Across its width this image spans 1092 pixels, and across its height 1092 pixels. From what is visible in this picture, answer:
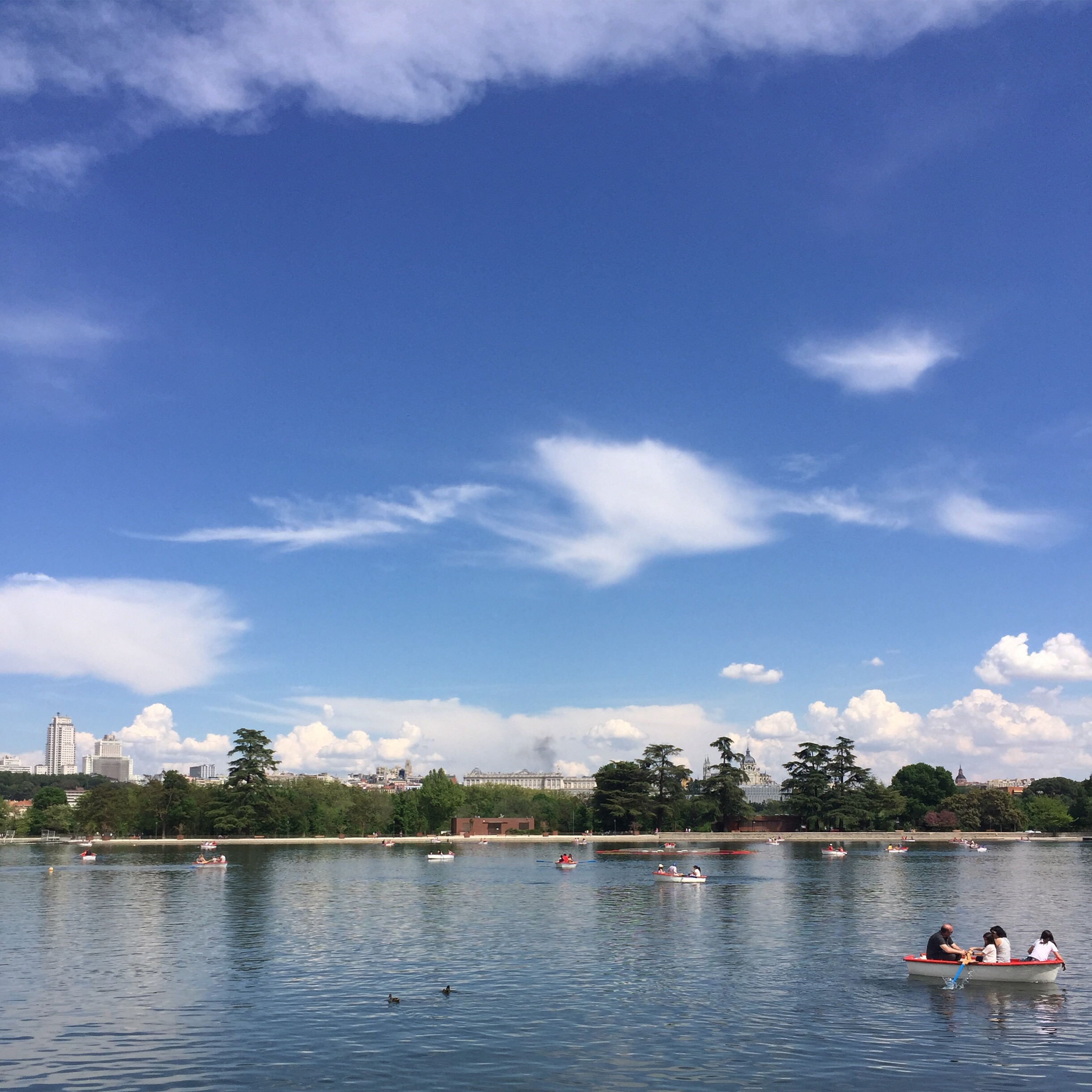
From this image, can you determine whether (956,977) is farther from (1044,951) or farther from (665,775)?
(665,775)

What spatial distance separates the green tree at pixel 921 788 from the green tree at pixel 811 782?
72.3ft

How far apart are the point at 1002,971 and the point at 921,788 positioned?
492 ft

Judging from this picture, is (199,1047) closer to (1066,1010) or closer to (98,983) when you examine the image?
(98,983)

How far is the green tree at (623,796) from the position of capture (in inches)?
6033

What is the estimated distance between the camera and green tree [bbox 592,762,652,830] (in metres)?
153

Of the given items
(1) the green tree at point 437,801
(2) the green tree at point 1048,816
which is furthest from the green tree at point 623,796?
(2) the green tree at point 1048,816

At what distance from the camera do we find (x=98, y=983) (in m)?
33.7

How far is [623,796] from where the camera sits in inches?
6048

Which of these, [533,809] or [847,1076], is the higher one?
[847,1076]

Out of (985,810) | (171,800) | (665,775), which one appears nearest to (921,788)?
(985,810)

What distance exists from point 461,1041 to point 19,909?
142 feet

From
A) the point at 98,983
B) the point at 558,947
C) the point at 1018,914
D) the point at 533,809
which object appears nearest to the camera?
the point at 98,983

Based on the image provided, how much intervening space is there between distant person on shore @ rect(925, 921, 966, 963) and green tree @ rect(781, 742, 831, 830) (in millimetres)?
124884

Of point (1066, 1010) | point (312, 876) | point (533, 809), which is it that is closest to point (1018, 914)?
point (1066, 1010)
